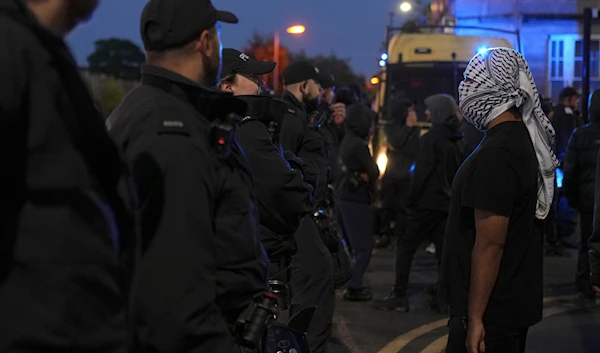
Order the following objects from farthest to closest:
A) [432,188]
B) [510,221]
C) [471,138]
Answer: [471,138], [432,188], [510,221]

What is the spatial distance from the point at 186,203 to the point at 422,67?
1083 cm

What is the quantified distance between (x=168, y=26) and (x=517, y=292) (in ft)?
6.40

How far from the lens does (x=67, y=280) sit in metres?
1.56

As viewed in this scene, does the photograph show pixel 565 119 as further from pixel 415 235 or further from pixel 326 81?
pixel 326 81

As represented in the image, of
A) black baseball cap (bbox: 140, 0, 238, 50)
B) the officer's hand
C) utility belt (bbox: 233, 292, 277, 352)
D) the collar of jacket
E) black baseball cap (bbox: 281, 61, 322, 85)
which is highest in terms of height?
black baseball cap (bbox: 140, 0, 238, 50)

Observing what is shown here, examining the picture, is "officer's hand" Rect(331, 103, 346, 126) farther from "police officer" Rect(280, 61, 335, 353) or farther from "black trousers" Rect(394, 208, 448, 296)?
"police officer" Rect(280, 61, 335, 353)

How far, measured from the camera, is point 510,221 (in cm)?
332

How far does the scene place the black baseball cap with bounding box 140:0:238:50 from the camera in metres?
2.43

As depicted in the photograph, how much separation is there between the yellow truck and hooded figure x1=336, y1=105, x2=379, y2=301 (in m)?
3.95

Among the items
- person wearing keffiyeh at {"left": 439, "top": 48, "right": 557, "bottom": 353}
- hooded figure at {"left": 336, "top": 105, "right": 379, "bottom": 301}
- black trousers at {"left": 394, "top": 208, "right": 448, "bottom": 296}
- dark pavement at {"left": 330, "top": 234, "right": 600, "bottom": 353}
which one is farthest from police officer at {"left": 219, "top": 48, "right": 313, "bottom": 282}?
hooded figure at {"left": 336, "top": 105, "right": 379, "bottom": 301}

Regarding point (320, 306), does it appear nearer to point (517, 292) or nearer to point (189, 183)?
point (517, 292)

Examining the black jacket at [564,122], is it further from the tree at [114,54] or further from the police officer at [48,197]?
the tree at [114,54]

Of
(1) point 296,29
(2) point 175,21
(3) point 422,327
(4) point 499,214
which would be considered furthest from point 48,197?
(1) point 296,29

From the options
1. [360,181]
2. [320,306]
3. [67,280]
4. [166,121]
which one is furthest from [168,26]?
[360,181]
